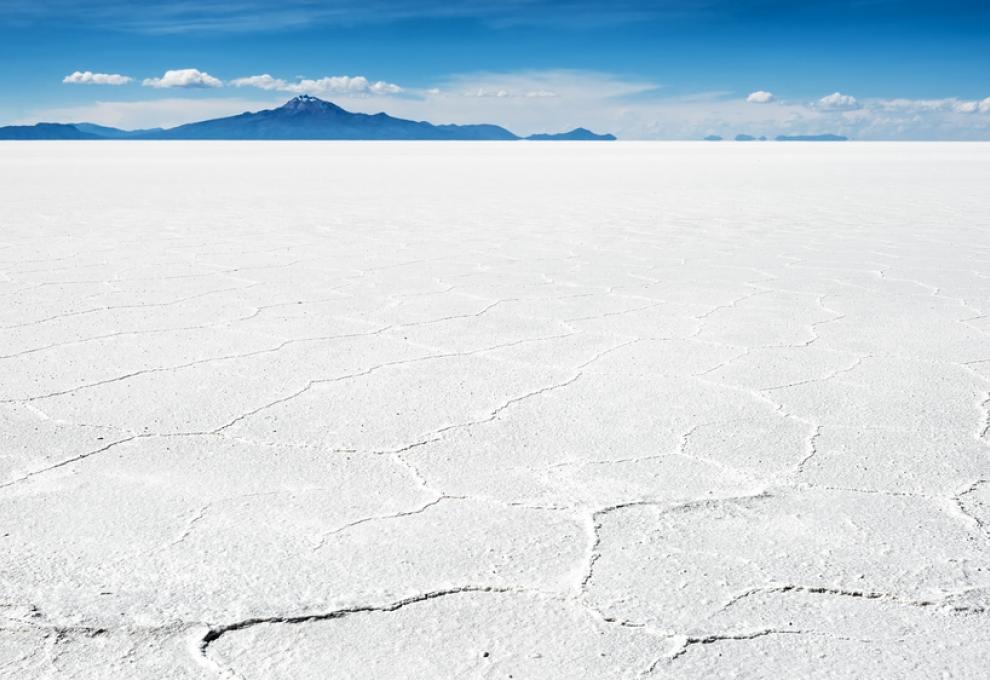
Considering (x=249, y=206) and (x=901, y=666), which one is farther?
(x=249, y=206)

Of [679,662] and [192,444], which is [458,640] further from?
[192,444]

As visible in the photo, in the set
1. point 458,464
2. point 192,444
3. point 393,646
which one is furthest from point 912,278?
point 393,646

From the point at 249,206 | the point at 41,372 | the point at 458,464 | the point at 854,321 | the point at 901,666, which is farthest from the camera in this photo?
the point at 249,206

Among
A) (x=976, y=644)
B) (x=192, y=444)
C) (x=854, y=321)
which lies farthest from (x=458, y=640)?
(x=854, y=321)

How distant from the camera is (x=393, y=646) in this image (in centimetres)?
105

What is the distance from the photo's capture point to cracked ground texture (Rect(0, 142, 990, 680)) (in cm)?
106

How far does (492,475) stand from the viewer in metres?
1.59

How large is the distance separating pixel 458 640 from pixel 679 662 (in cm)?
24

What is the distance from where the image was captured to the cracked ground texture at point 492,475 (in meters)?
1.06

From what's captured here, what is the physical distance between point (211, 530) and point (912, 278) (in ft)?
10.6

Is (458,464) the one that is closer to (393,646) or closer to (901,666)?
(393,646)

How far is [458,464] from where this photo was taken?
Answer: 5.39ft

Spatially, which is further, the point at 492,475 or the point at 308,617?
the point at 492,475

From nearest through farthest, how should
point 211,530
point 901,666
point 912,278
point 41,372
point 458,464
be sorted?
point 901,666 → point 211,530 → point 458,464 → point 41,372 → point 912,278
